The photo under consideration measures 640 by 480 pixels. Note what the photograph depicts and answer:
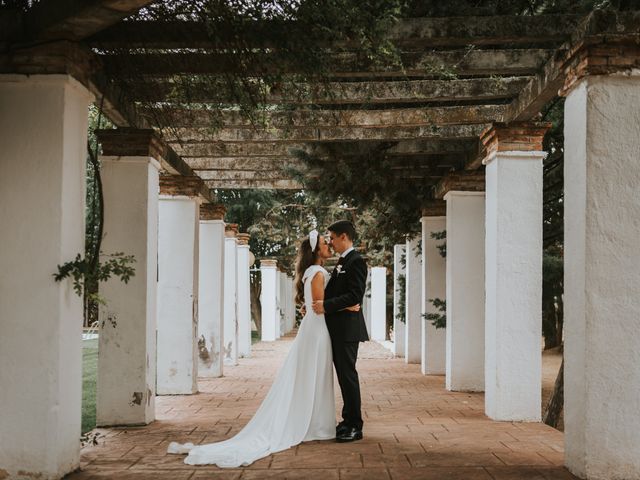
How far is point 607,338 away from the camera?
5648 mm

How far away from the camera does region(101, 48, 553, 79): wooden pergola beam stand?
6.57 meters

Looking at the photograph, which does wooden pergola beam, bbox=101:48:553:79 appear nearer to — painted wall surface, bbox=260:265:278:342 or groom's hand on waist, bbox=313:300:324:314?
groom's hand on waist, bbox=313:300:324:314

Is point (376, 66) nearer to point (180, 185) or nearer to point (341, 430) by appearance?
point (341, 430)

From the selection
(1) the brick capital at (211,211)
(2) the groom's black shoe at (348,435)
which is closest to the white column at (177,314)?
(1) the brick capital at (211,211)

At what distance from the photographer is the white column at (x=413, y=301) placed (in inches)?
635

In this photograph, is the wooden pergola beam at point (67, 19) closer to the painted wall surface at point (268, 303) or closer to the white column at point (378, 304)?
the painted wall surface at point (268, 303)

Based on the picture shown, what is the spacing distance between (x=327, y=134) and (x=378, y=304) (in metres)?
16.3

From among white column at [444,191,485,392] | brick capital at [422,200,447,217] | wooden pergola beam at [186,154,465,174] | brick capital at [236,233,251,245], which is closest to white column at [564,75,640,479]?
white column at [444,191,485,392]

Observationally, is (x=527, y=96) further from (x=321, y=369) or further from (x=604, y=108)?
(x=321, y=369)

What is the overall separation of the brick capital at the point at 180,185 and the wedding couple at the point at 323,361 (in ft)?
14.5

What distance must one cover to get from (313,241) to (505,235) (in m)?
2.35

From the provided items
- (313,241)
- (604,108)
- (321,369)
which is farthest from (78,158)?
(604,108)

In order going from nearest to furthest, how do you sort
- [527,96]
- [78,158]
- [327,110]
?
[78,158] < [527,96] < [327,110]

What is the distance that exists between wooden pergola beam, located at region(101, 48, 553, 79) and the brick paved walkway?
3.17m
